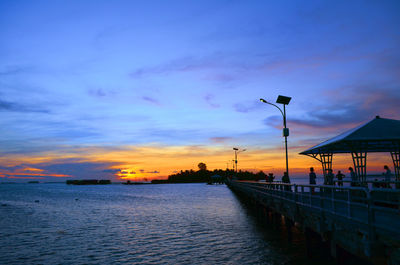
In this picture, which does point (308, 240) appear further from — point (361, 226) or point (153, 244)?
point (153, 244)

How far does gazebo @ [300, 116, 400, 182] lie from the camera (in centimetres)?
1479

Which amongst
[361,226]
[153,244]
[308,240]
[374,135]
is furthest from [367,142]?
[153,244]

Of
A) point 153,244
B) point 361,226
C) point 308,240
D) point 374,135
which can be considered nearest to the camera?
point 361,226

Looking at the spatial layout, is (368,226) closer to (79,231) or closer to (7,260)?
(7,260)

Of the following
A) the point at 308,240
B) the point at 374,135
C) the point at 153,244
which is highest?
the point at 374,135

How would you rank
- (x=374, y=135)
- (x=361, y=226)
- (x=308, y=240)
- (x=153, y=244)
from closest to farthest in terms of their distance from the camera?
(x=361, y=226), (x=308, y=240), (x=374, y=135), (x=153, y=244)

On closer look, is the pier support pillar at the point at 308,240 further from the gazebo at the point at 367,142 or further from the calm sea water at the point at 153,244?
the gazebo at the point at 367,142

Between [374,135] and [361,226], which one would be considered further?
[374,135]

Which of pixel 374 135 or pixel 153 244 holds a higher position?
pixel 374 135

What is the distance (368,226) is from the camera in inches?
297

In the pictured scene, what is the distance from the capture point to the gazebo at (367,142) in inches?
→ 582

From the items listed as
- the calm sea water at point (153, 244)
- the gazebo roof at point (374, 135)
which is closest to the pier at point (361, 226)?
the gazebo roof at point (374, 135)

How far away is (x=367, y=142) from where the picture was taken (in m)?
16.9

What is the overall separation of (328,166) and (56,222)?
84.0 feet
